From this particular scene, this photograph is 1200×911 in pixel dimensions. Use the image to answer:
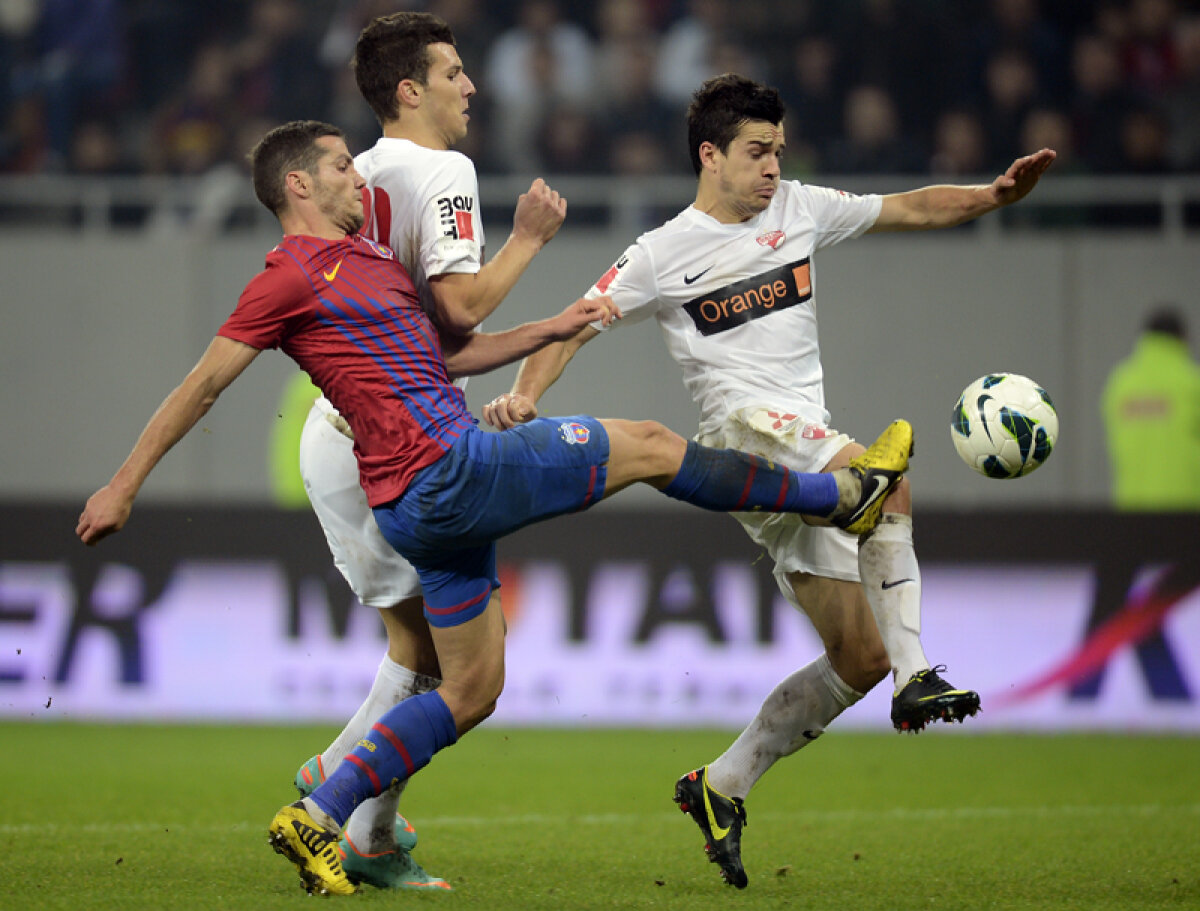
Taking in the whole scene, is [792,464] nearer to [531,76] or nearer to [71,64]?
[531,76]

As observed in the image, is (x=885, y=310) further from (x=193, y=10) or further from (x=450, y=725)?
(x=450, y=725)

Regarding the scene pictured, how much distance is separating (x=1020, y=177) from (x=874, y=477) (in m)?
1.19

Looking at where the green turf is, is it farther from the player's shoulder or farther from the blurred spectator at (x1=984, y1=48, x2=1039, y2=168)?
the blurred spectator at (x1=984, y1=48, x2=1039, y2=168)

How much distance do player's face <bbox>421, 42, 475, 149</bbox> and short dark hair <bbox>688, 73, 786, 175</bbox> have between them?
0.76 metres

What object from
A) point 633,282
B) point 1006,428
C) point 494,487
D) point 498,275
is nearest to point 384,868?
point 494,487

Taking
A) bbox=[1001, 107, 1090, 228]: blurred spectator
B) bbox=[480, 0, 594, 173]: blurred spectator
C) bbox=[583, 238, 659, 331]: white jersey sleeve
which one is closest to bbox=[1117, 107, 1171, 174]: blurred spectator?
bbox=[1001, 107, 1090, 228]: blurred spectator

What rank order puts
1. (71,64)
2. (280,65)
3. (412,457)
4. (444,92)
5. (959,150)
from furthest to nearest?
(280,65), (71,64), (959,150), (444,92), (412,457)

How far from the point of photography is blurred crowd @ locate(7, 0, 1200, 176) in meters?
11.3

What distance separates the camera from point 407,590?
462 centimetres

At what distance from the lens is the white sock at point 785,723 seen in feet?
16.0

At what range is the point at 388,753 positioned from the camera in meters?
4.24

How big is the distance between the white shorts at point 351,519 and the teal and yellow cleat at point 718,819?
3.57 ft

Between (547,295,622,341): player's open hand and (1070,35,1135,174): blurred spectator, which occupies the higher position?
(1070,35,1135,174): blurred spectator

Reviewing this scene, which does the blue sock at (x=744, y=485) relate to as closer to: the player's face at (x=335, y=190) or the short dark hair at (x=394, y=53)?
the player's face at (x=335, y=190)
